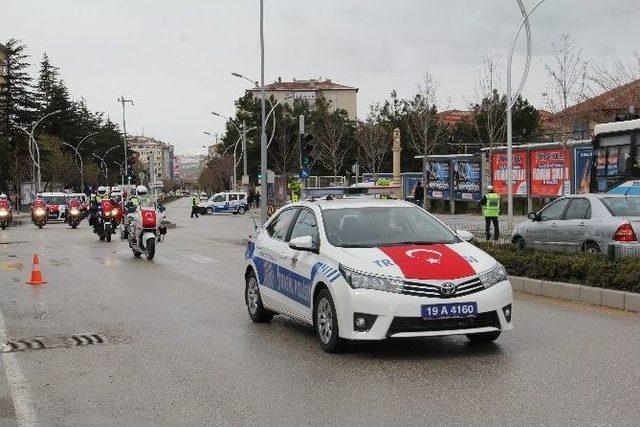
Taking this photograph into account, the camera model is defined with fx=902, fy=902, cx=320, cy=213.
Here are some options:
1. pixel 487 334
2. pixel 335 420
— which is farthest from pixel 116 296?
pixel 335 420

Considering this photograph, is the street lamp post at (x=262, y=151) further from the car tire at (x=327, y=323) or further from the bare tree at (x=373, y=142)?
the bare tree at (x=373, y=142)

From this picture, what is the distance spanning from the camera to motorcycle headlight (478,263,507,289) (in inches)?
320

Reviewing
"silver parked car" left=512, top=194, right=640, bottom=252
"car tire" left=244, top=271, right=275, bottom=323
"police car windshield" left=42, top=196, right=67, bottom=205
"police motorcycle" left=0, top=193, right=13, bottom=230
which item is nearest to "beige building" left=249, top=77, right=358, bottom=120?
"police car windshield" left=42, top=196, right=67, bottom=205

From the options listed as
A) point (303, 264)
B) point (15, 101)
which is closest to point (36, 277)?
point (303, 264)

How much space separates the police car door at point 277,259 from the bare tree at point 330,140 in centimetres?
6971

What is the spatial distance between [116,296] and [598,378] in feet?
27.6

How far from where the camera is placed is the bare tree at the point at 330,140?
8239cm

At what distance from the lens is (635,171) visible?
20.9m

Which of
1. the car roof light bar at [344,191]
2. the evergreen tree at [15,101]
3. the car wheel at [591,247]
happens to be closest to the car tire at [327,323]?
the car roof light bar at [344,191]

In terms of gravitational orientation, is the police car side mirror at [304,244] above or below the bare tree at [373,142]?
below

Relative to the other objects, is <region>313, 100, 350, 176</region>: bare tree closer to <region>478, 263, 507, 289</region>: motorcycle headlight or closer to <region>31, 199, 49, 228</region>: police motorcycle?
<region>31, 199, 49, 228</region>: police motorcycle

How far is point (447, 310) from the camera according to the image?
25.8 ft

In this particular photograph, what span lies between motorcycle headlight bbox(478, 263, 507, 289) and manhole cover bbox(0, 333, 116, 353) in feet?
12.9

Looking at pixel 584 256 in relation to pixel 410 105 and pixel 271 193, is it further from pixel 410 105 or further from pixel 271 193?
pixel 410 105
